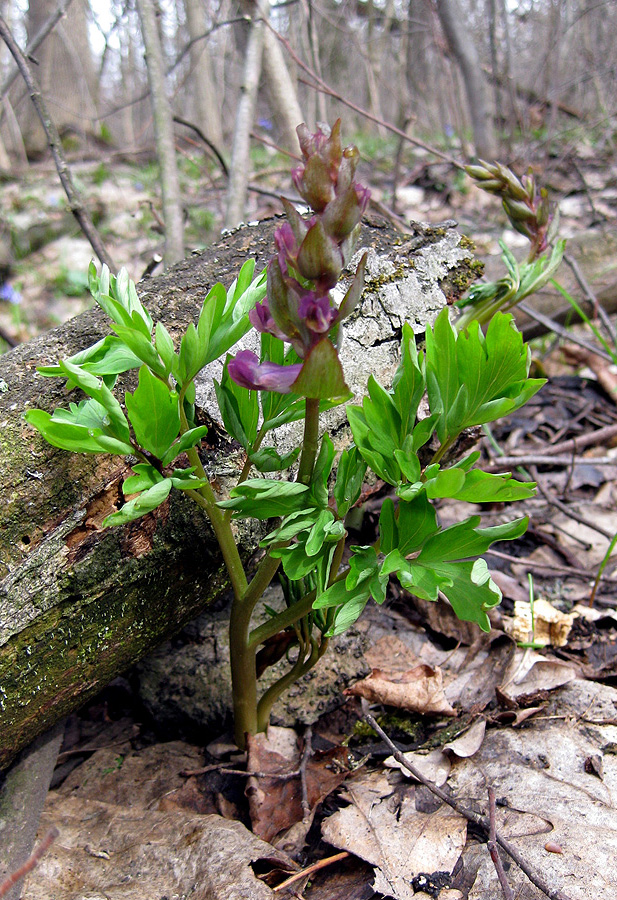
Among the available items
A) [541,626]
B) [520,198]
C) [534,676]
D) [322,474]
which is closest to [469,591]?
[322,474]

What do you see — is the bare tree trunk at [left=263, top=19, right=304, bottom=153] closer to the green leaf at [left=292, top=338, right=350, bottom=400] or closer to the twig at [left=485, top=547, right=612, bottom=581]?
the twig at [left=485, top=547, right=612, bottom=581]

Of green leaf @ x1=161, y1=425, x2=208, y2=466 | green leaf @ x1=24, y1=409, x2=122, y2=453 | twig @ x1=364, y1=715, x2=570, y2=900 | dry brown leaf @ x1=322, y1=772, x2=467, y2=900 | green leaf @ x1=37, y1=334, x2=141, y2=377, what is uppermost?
green leaf @ x1=37, y1=334, x2=141, y2=377

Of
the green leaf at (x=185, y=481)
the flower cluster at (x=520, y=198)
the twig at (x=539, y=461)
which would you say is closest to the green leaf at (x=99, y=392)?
the green leaf at (x=185, y=481)

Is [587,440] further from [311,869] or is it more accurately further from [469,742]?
[311,869]

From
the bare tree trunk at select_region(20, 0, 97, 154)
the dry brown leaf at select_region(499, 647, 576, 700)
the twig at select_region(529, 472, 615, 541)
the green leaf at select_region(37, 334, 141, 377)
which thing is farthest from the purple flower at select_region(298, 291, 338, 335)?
the bare tree trunk at select_region(20, 0, 97, 154)

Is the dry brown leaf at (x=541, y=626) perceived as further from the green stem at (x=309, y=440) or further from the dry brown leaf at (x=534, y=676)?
the green stem at (x=309, y=440)
